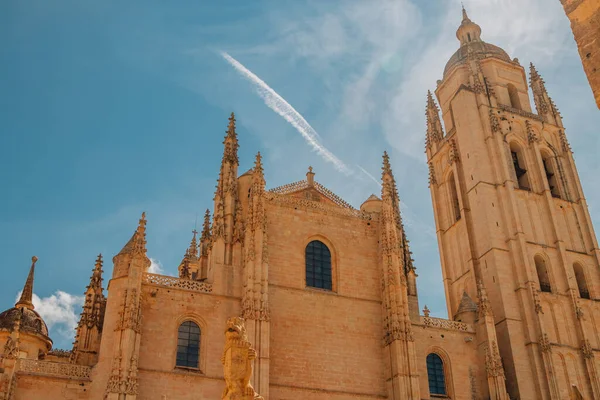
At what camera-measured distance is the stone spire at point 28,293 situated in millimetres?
29294

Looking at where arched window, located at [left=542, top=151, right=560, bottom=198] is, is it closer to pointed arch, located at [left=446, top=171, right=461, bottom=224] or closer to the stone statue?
pointed arch, located at [left=446, top=171, right=461, bottom=224]

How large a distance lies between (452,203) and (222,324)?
17339 mm

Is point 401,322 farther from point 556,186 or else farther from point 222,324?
point 556,186

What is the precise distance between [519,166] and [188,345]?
20799mm

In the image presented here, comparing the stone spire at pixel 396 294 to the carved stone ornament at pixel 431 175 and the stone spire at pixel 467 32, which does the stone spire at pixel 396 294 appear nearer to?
the carved stone ornament at pixel 431 175

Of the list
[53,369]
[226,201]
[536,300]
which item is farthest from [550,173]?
[53,369]

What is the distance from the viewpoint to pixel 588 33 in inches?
263

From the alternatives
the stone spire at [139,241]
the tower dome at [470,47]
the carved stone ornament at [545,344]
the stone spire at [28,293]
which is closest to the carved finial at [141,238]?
the stone spire at [139,241]

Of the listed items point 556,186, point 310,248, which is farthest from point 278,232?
point 556,186

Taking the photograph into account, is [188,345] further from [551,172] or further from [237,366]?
[551,172]

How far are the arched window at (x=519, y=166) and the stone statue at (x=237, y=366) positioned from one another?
25.5 m

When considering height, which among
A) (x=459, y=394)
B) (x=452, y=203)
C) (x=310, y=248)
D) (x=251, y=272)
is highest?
(x=452, y=203)

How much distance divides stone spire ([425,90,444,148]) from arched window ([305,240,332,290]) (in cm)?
1452

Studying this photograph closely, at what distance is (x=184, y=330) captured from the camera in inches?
→ 878
